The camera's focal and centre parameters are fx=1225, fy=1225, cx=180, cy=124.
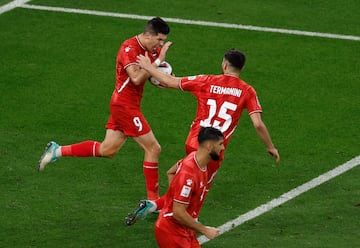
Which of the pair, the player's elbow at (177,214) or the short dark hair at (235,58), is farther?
the short dark hair at (235,58)

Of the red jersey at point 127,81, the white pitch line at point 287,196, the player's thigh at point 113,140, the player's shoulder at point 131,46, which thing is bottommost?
the white pitch line at point 287,196

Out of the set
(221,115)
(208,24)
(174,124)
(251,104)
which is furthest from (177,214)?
(208,24)

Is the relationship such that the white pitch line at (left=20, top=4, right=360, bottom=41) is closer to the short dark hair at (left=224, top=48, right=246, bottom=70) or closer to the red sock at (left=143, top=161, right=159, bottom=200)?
the red sock at (left=143, top=161, right=159, bottom=200)

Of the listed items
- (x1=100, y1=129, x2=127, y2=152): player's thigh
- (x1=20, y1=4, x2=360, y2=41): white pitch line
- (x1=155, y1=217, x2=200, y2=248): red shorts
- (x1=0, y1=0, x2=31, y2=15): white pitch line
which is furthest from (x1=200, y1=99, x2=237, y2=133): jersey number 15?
(x1=0, y1=0, x2=31, y2=15): white pitch line

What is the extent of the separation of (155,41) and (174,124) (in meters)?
3.10

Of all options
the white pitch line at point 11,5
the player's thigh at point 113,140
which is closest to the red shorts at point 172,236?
the player's thigh at point 113,140

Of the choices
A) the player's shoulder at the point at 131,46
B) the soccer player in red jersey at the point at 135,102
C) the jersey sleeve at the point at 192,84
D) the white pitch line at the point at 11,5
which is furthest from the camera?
the white pitch line at the point at 11,5

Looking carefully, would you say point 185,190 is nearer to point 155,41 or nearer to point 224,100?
point 224,100

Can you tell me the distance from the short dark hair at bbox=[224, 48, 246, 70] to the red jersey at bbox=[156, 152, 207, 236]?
2.28m

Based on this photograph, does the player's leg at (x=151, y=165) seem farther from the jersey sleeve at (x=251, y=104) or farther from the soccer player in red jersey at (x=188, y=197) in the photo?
the soccer player in red jersey at (x=188, y=197)

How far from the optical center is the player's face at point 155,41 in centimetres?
1560

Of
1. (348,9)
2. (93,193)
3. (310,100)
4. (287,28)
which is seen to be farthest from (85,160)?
(348,9)

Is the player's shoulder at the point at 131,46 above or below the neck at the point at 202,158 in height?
above

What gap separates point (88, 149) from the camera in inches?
640
